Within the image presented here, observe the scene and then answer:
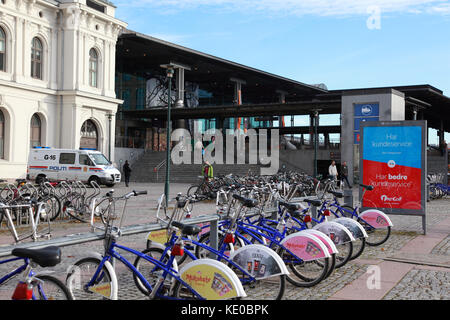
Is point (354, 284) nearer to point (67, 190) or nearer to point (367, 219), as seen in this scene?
point (367, 219)

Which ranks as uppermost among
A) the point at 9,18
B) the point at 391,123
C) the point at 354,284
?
the point at 9,18

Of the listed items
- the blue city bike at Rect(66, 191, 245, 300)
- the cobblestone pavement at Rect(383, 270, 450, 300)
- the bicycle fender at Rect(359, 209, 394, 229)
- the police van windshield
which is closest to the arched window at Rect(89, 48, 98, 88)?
the police van windshield

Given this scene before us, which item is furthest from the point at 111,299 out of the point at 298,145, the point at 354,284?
the point at 298,145

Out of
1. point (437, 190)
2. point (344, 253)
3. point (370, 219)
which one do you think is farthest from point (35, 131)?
point (344, 253)

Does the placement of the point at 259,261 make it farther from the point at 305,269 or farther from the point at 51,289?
the point at 51,289

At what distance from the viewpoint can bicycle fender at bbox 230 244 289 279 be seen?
508 cm

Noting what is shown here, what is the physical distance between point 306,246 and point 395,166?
6.00m

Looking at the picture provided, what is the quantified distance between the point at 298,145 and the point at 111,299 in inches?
1837

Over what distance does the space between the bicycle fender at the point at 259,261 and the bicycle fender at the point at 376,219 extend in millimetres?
4794

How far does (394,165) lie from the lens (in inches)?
440

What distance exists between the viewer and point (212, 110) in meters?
44.4

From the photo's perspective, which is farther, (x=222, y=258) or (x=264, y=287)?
(x=264, y=287)

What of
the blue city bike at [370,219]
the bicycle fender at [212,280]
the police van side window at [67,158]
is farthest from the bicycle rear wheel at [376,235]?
the police van side window at [67,158]
